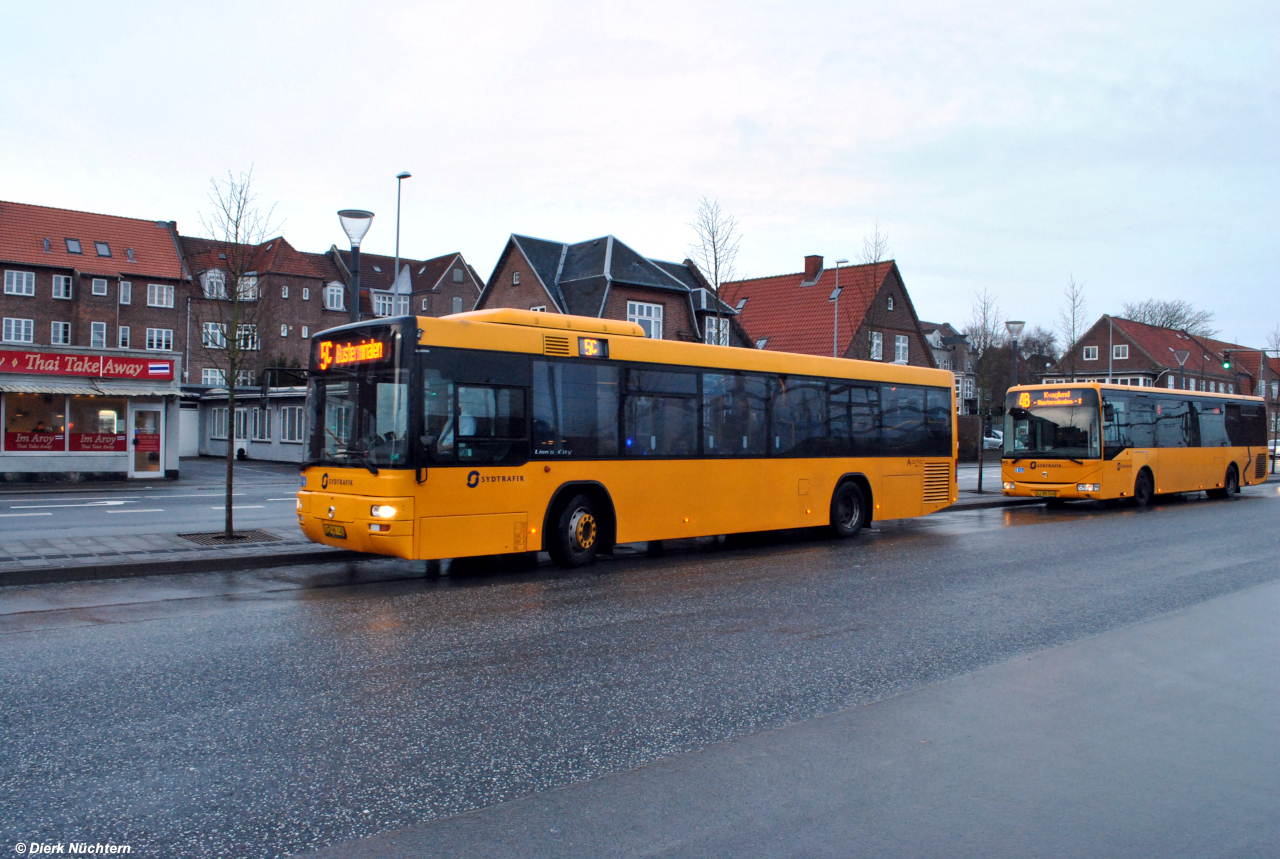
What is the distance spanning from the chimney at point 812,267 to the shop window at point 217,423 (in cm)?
3238

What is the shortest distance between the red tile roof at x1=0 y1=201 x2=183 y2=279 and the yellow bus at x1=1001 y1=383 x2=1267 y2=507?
58151 millimetres

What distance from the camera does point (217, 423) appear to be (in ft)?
153

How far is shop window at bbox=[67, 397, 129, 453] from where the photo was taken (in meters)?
28.2

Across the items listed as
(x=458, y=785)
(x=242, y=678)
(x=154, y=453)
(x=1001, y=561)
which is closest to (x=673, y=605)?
(x=242, y=678)

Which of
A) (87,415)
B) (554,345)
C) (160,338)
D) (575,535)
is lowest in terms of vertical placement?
(575,535)

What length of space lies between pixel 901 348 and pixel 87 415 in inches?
1658

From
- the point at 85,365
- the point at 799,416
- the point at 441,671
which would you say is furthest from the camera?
the point at 85,365

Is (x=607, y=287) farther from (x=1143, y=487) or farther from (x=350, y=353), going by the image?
(x=350, y=353)

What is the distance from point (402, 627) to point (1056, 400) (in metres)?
18.7

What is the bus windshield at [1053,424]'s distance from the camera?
2192cm

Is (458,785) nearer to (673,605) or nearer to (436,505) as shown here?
(673,605)

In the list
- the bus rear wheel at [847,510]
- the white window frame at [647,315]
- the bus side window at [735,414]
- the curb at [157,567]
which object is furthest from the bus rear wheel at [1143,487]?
the white window frame at [647,315]

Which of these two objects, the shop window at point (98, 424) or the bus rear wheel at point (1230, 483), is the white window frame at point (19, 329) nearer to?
the shop window at point (98, 424)

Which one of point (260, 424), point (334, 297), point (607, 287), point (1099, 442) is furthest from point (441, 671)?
point (334, 297)
